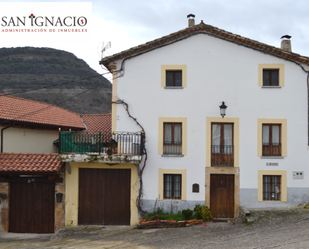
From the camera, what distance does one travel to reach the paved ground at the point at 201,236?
9.27 metres

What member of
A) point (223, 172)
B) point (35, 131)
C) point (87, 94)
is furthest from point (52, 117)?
point (87, 94)

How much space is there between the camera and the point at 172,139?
41.1 feet

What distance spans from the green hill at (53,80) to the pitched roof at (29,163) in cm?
3779

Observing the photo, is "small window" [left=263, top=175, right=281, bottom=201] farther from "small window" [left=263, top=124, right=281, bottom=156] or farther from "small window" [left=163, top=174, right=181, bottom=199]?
"small window" [left=163, top=174, right=181, bottom=199]

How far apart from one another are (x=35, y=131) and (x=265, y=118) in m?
11.6

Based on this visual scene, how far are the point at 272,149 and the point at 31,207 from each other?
34.8 ft

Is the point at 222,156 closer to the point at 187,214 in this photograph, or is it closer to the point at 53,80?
the point at 187,214

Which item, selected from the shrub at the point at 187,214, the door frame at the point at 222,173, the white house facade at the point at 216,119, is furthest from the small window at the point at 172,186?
the door frame at the point at 222,173

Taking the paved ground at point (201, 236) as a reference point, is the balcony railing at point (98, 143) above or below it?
above

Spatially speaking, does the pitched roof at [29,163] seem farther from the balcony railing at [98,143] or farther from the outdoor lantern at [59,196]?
the outdoor lantern at [59,196]

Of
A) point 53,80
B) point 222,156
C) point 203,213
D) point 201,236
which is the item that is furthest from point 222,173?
point 53,80

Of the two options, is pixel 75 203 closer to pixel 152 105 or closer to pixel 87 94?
pixel 152 105

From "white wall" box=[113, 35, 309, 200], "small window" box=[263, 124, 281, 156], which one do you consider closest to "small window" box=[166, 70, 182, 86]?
"white wall" box=[113, 35, 309, 200]

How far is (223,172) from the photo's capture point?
12281 mm
